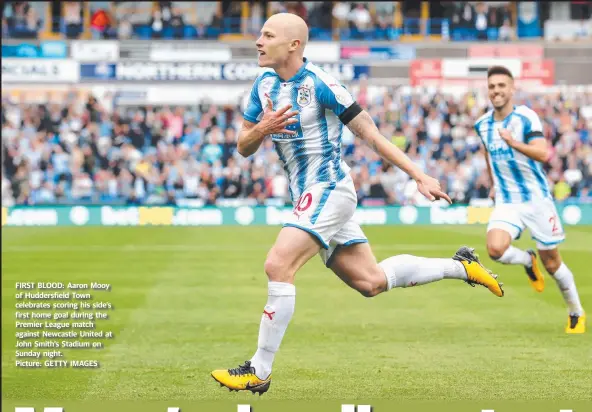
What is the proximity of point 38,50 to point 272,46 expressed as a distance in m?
31.7

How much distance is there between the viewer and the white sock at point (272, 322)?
7.14 metres

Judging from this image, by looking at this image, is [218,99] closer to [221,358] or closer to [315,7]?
[315,7]

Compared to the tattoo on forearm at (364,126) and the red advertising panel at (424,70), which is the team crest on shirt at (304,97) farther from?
the red advertising panel at (424,70)

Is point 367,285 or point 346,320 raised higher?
point 367,285

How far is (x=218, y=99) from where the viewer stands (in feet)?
121

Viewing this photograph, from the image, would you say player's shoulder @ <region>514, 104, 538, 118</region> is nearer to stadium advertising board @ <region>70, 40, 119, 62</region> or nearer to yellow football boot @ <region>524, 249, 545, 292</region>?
yellow football boot @ <region>524, 249, 545, 292</region>

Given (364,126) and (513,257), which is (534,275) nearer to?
(513,257)

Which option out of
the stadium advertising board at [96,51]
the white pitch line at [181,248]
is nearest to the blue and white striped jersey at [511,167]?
the white pitch line at [181,248]

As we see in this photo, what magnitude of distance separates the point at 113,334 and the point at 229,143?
22.5 metres

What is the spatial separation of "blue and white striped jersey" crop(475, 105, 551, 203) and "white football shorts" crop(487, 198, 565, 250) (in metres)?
0.08

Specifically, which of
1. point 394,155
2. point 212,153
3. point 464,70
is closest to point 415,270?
point 394,155

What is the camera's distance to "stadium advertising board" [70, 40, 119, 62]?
1459 inches

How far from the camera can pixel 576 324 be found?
1067cm

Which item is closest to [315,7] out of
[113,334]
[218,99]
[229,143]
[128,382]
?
[218,99]
